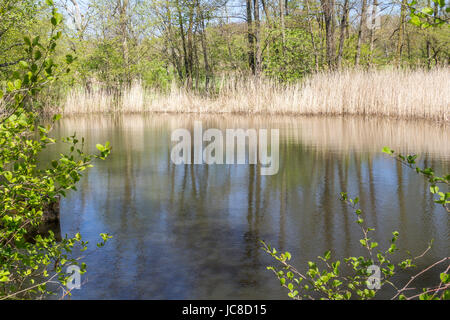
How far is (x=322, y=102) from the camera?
1345cm

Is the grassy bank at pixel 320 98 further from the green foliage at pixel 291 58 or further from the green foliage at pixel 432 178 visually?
the green foliage at pixel 432 178

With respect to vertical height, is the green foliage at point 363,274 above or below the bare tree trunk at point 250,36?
below

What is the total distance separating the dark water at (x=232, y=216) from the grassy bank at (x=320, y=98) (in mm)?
3793

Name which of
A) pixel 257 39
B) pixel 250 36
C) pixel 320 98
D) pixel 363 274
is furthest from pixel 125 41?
pixel 363 274

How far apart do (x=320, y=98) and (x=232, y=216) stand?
994 cm

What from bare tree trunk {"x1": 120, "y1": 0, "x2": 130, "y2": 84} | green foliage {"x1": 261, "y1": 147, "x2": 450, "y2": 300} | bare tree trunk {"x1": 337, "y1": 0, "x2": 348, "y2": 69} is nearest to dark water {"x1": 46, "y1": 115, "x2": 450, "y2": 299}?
green foliage {"x1": 261, "y1": 147, "x2": 450, "y2": 300}

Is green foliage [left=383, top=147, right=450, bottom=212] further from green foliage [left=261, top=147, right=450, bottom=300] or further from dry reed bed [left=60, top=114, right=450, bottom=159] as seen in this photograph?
dry reed bed [left=60, top=114, right=450, bottom=159]

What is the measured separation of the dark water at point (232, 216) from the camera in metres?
2.88

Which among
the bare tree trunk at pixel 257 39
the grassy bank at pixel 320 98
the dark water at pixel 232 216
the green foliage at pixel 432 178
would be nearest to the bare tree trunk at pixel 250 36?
the bare tree trunk at pixel 257 39

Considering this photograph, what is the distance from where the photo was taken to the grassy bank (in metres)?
11.4

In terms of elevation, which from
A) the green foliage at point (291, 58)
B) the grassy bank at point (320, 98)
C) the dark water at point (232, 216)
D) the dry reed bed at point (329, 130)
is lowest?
the dark water at point (232, 216)

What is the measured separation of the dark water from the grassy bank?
379cm

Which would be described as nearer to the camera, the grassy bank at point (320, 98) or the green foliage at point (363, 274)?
the green foliage at point (363, 274)

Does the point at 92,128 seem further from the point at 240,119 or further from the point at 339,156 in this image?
the point at 339,156
